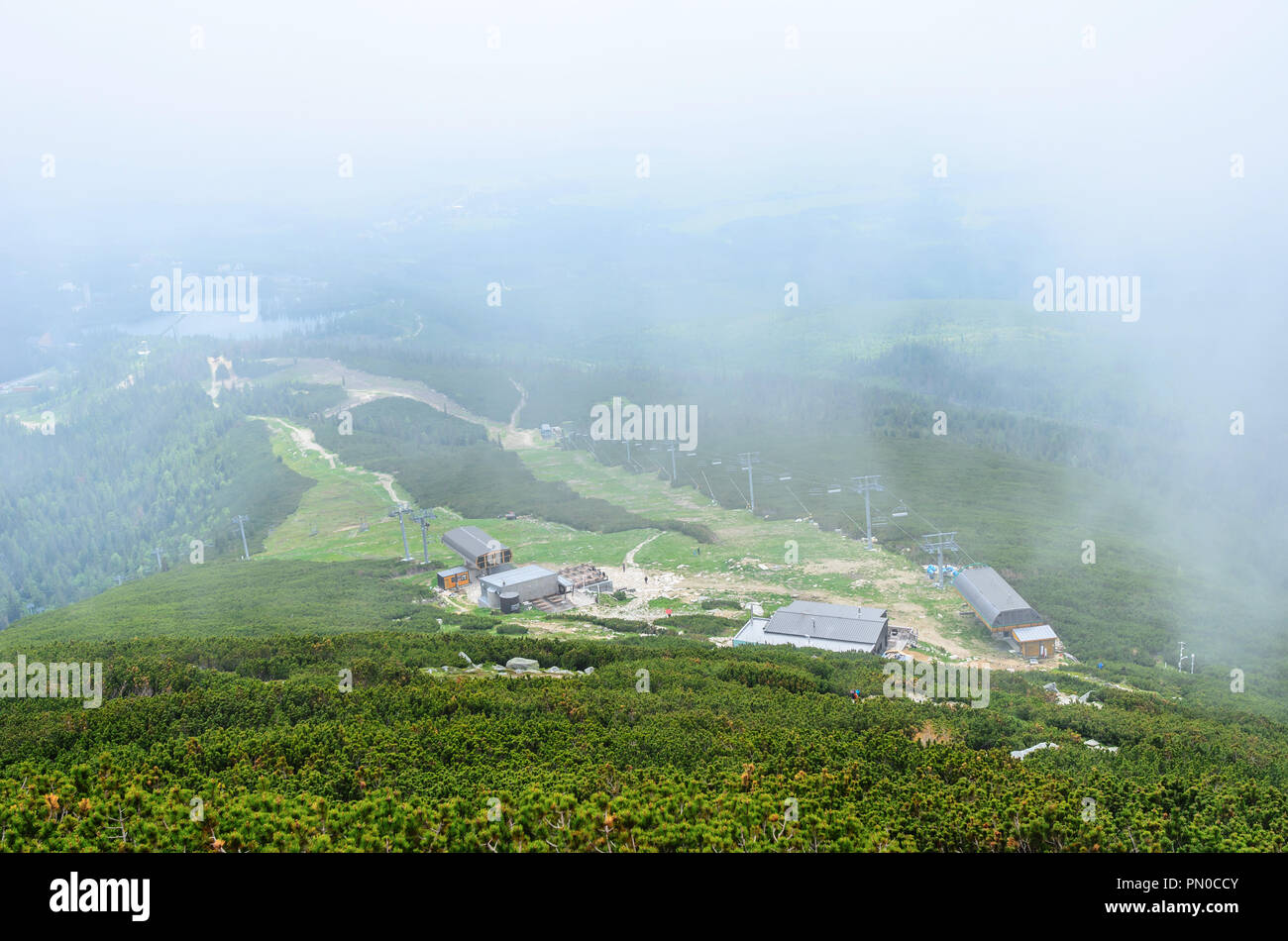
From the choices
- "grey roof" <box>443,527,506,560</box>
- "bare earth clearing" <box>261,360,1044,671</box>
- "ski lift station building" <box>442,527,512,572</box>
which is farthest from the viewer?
"grey roof" <box>443,527,506,560</box>

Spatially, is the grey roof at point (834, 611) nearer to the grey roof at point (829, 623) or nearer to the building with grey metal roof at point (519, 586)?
the grey roof at point (829, 623)

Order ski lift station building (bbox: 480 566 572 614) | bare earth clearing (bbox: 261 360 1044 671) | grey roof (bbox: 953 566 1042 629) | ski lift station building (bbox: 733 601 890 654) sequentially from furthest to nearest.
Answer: ski lift station building (bbox: 480 566 572 614) < grey roof (bbox: 953 566 1042 629) < bare earth clearing (bbox: 261 360 1044 671) < ski lift station building (bbox: 733 601 890 654)

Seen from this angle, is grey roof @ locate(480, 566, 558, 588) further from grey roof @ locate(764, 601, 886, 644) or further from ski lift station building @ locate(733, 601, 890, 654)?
grey roof @ locate(764, 601, 886, 644)

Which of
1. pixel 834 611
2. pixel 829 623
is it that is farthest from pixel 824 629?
pixel 834 611

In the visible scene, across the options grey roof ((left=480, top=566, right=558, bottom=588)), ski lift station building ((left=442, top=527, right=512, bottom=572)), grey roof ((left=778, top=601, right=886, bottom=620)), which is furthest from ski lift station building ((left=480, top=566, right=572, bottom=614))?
grey roof ((left=778, top=601, right=886, bottom=620))

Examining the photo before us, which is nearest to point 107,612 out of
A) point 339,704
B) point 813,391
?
point 339,704

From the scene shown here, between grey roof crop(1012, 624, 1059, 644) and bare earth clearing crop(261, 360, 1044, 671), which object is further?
bare earth clearing crop(261, 360, 1044, 671)

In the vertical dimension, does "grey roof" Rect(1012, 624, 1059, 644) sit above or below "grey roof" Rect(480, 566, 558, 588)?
below
